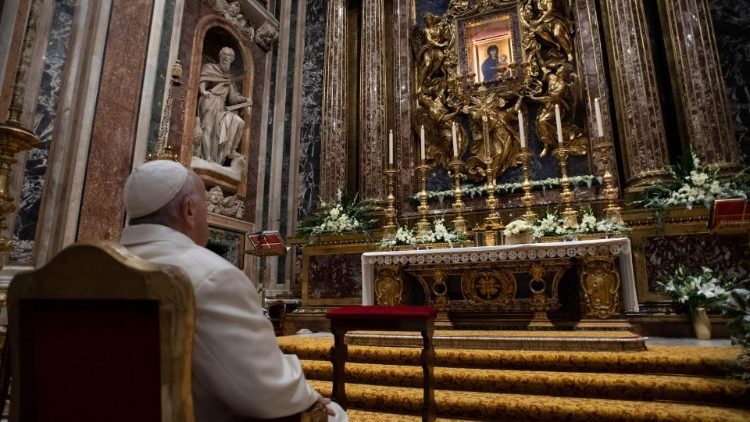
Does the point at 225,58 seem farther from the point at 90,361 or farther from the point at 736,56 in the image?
the point at 90,361

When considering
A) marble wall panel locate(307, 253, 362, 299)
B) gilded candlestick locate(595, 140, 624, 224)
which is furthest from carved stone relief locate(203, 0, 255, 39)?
gilded candlestick locate(595, 140, 624, 224)

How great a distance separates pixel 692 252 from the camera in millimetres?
5070

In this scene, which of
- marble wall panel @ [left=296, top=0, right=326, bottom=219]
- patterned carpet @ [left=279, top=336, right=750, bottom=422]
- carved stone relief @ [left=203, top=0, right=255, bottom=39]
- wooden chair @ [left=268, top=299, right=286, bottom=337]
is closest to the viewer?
patterned carpet @ [left=279, top=336, right=750, bottom=422]

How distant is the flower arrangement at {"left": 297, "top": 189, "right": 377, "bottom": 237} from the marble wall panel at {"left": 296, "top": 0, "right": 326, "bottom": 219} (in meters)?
1.00

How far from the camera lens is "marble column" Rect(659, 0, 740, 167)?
220 inches

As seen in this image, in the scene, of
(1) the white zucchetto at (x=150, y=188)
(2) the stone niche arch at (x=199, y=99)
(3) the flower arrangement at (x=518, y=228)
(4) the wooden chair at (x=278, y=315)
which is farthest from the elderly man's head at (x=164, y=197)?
(2) the stone niche arch at (x=199, y=99)

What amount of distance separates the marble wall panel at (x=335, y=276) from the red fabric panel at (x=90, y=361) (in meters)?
5.38

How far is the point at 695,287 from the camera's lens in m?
4.74

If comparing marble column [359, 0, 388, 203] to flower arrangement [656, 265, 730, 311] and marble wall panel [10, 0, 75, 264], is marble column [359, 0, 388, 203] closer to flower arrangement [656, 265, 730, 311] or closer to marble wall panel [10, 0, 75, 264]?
flower arrangement [656, 265, 730, 311]

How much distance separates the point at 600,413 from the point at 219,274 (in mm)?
2752

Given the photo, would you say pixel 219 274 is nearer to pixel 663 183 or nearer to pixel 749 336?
pixel 749 336

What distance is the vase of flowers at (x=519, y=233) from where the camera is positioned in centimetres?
530

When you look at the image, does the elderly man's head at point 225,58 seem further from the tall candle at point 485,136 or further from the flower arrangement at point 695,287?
the flower arrangement at point 695,287

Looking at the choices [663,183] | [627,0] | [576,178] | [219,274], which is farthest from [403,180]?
[219,274]
